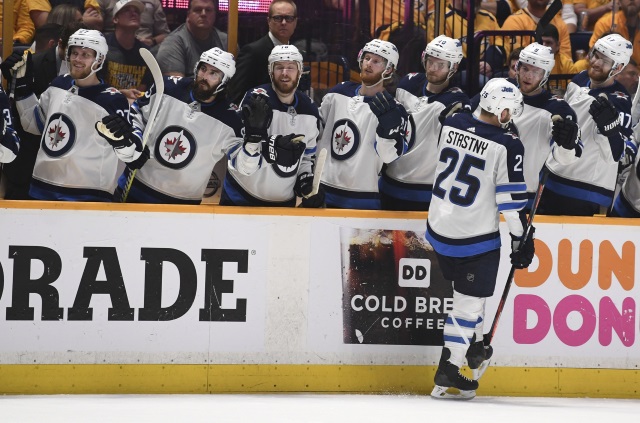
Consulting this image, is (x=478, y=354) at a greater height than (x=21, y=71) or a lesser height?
lesser

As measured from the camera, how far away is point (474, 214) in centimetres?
524

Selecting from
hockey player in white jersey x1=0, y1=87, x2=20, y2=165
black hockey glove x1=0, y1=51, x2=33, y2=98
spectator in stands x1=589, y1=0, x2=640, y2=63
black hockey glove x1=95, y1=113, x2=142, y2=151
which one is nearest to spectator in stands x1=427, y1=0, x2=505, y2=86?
spectator in stands x1=589, y1=0, x2=640, y2=63

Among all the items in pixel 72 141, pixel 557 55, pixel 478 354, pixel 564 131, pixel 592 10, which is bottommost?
pixel 478 354

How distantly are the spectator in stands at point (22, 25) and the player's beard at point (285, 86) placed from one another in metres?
1.26

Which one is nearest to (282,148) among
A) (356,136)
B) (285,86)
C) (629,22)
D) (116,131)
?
(285,86)

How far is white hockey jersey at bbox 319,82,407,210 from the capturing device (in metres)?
5.72

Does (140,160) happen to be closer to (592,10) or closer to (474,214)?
(474,214)

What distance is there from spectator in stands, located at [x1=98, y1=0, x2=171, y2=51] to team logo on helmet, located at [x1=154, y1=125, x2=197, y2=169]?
2.73ft

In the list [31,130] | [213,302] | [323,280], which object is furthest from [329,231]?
[31,130]

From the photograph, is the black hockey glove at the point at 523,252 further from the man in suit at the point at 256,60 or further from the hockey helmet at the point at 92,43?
the hockey helmet at the point at 92,43

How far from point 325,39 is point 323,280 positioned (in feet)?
4.96

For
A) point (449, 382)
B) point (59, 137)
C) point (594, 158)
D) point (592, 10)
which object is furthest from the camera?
point (592, 10)

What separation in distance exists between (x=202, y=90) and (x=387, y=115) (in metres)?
0.81

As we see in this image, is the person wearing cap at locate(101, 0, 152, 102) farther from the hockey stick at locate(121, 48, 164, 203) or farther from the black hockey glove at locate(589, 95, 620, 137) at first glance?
the black hockey glove at locate(589, 95, 620, 137)
